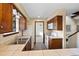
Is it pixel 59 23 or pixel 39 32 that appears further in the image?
pixel 39 32

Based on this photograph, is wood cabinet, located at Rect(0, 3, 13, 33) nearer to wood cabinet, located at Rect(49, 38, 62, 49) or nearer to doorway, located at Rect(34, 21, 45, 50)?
wood cabinet, located at Rect(49, 38, 62, 49)

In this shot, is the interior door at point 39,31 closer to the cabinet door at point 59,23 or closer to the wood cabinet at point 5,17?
the cabinet door at point 59,23

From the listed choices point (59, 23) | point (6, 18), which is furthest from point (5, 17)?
point (59, 23)

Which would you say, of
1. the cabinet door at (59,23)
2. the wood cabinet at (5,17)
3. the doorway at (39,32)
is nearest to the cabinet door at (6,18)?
the wood cabinet at (5,17)

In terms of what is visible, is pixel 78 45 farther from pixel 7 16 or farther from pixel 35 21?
pixel 7 16

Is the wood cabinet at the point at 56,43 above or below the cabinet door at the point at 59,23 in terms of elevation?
below

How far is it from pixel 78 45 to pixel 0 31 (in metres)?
5.87

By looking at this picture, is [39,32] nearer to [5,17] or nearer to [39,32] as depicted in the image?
[39,32]

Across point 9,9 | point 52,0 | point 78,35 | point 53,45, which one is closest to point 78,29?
point 78,35

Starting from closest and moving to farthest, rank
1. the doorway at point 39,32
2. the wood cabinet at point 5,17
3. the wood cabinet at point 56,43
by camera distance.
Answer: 1. the wood cabinet at point 5,17
2. the wood cabinet at point 56,43
3. the doorway at point 39,32

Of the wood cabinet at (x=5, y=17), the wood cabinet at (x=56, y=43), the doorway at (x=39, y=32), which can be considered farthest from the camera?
the doorway at (x=39, y=32)

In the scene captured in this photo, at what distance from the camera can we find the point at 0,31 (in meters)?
2.89

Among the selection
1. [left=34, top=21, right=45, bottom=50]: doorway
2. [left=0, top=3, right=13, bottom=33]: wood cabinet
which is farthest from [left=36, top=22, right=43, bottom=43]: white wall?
[left=0, top=3, right=13, bottom=33]: wood cabinet

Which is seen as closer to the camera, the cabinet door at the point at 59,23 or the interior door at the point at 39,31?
the cabinet door at the point at 59,23
